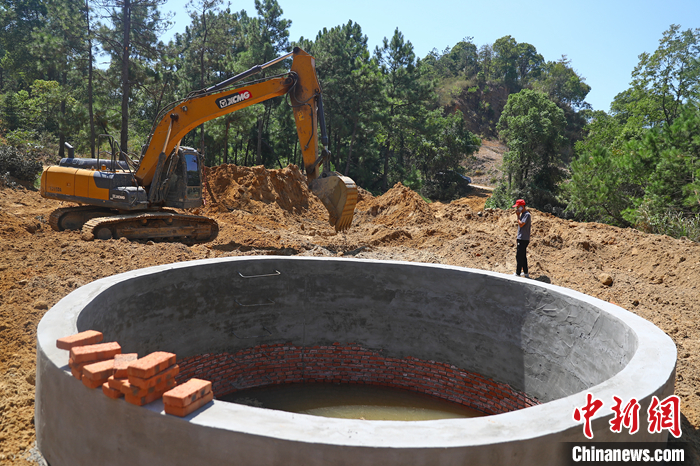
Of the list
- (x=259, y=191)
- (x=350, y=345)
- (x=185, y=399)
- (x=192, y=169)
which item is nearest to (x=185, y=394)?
(x=185, y=399)

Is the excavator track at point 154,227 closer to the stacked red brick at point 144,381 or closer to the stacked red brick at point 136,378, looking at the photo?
the stacked red brick at point 136,378

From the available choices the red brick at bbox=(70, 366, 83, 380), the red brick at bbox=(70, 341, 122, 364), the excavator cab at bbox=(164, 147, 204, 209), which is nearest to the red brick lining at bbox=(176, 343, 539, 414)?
the red brick at bbox=(70, 341, 122, 364)

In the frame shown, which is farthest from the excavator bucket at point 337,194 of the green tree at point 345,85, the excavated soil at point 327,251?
the green tree at point 345,85

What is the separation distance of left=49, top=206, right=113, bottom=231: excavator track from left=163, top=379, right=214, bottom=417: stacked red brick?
10256 mm

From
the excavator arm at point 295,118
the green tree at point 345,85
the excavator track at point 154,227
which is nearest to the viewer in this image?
the excavator track at point 154,227

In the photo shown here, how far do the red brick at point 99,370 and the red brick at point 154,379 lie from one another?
315mm

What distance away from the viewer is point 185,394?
2.71 m

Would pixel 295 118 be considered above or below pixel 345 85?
below

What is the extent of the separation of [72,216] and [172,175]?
2.58m

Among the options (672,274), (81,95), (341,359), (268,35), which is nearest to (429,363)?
(341,359)

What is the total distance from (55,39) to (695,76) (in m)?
33.2

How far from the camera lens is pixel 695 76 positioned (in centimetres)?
2609

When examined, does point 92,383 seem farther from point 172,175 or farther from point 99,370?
point 172,175

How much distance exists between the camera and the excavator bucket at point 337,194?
10359 mm
